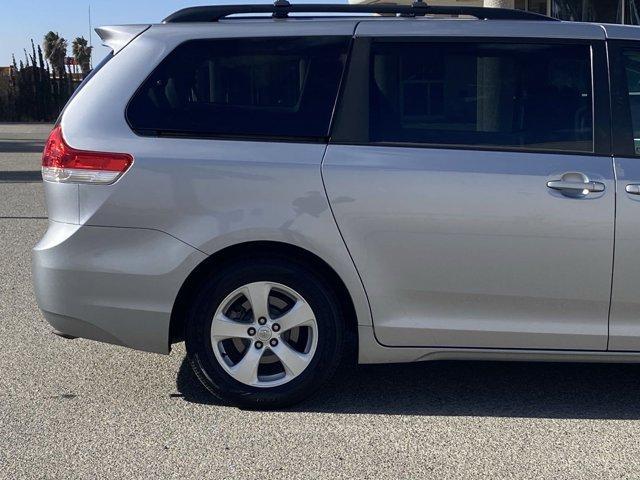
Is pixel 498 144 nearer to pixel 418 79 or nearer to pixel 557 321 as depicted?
pixel 418 79

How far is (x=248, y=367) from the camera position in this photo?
184 inches

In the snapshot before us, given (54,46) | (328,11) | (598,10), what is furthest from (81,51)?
(328,11)

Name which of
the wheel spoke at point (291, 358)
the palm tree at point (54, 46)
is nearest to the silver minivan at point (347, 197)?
the wheel spoke at point (291, 358)

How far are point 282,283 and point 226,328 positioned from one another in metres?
0.34

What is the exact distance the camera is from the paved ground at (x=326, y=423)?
4078 mm

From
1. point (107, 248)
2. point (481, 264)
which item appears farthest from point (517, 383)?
point (107, 248)

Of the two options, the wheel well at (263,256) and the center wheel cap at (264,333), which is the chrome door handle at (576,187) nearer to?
the wheel well at (263,256)

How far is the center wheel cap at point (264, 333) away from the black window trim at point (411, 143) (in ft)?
3.07

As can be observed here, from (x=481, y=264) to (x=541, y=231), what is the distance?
31 cm

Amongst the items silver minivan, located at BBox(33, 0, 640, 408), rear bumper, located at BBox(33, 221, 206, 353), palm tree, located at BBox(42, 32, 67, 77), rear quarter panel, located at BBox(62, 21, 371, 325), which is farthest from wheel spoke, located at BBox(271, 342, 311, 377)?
palm tree, located at BBox(42, 32, 67, 77)

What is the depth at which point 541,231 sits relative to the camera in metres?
4.48

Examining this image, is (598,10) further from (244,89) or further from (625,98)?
(244,89)

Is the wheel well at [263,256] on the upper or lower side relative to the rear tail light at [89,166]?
lower

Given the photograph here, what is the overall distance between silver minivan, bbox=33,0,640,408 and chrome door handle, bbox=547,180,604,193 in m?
0.01
